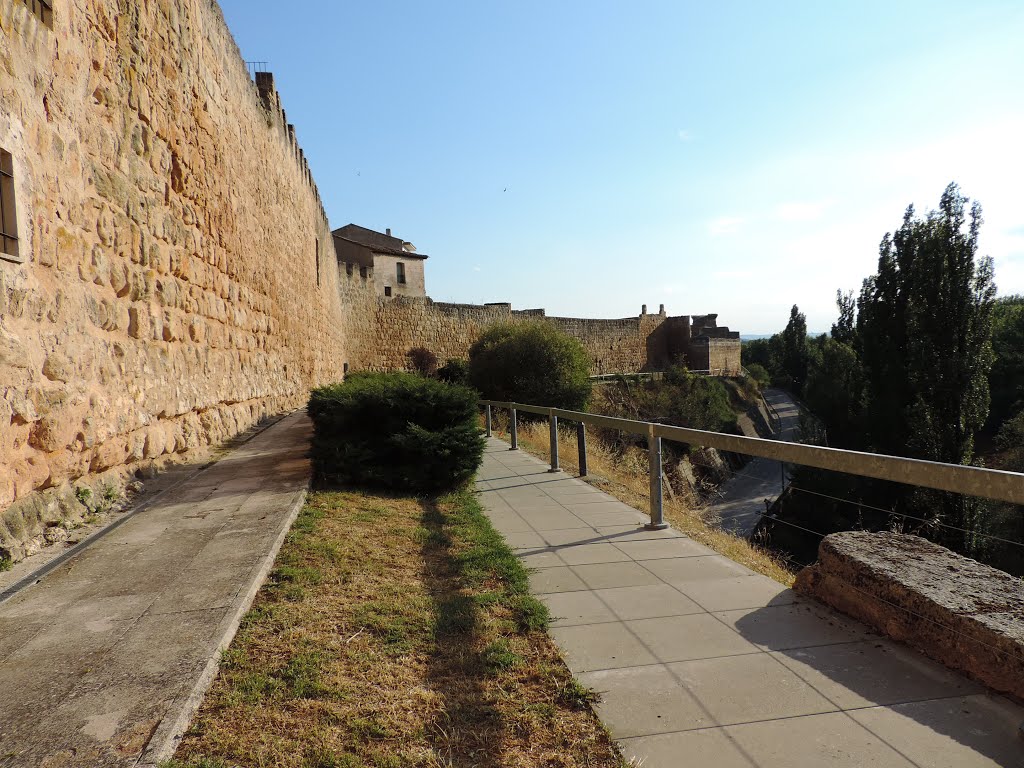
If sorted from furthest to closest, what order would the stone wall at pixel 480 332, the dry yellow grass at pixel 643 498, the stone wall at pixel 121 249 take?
the stone wall at pixel 480 332
the dry yellow grass at pixel 643 498
the stone wall at pixel 121 249

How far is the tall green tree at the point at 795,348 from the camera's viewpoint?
50.0 metres

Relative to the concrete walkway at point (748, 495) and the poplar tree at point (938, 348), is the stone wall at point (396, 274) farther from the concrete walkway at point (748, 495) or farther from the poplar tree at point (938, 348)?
the poplar tree at point (938, 348)

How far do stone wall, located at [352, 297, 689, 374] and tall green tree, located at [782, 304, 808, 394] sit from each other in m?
11.1

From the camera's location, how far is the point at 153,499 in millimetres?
4867

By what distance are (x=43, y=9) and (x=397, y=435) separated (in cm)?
384

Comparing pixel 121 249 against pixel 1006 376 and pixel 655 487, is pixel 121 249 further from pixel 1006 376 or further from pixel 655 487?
pixel 1006 376

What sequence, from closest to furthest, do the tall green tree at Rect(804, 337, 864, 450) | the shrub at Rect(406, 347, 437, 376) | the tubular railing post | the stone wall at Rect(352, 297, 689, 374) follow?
the tubular railing post
the tall green tree at Rect(804, 337, 864, 450)
the stone wall at Rect(352, 297, 689, 374)
the shrub at Rect(406, 347, 437, 376)

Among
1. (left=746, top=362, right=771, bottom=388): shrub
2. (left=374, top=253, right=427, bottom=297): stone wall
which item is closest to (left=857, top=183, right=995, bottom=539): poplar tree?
(left=374, top=253, right=427, bottom=297): stone wall

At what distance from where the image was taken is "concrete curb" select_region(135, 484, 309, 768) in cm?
187

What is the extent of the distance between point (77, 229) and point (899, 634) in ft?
16.9

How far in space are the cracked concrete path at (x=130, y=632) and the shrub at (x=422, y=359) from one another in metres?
27.8

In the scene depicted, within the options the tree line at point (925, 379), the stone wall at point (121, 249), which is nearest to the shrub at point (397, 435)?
the stone wall at point (121, 249)

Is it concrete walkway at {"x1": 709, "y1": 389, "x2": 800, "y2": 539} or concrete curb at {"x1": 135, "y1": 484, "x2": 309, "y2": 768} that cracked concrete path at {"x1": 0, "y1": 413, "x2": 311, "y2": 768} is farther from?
concrete walkway at {"x1": 709, "y1": 389, "x2": 800, "y2": 539}

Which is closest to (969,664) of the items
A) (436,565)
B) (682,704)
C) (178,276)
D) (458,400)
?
(682,704)
